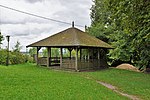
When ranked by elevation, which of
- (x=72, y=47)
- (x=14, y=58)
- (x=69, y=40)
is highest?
(x=69, y=40)

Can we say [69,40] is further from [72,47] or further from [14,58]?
[14,58]

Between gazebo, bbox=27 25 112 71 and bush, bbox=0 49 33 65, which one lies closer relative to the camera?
gazebo, bbox=27 25 112 71

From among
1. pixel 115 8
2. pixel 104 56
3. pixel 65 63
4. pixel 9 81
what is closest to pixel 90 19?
pixel 104 56

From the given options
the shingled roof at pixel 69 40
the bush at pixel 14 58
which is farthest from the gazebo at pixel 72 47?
the bush at pixel 14 58

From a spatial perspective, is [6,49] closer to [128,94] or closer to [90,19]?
[90,19]

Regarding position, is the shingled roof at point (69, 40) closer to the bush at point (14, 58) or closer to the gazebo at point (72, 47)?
the gazebo at point (72, 47)

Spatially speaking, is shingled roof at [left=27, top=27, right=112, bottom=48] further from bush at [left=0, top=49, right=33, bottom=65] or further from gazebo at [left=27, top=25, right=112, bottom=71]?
bush at [left=0, top=49, right=33, bottom=65]

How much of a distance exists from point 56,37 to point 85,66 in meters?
5.03

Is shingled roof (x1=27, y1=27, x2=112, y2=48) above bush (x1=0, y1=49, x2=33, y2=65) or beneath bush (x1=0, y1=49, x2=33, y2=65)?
above

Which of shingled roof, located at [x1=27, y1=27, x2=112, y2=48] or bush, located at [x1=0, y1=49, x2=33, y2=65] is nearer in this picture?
shingled roof, located at [x1=27, y1=27, x2=112, y2=48]

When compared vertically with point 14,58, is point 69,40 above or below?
above

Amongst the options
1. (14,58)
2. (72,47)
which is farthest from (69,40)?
(14,58)

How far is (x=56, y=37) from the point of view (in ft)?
96.5

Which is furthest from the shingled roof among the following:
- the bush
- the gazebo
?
the bush
